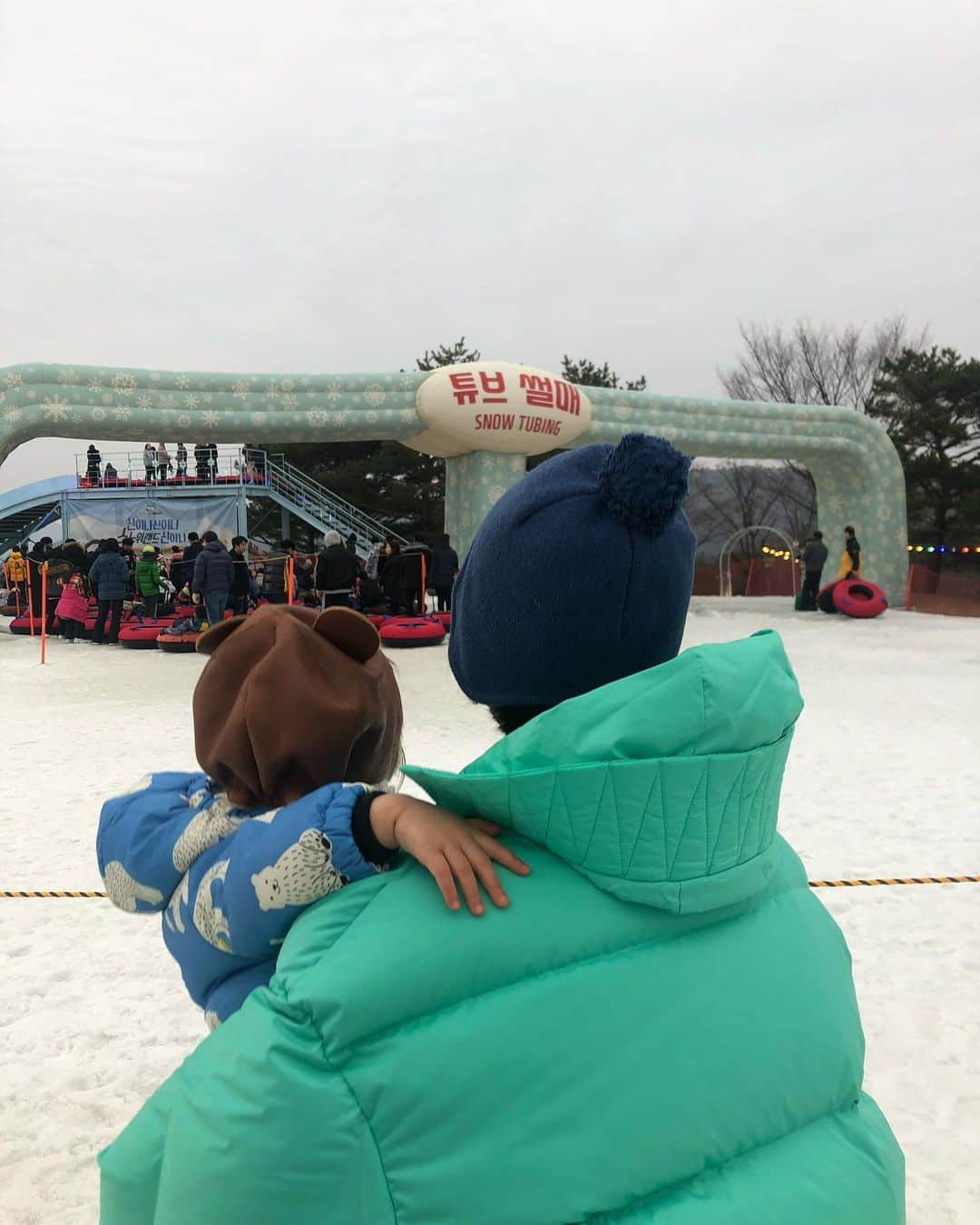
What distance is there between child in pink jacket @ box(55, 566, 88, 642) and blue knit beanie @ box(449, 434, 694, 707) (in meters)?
11.8

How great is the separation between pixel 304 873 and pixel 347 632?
0.33 m

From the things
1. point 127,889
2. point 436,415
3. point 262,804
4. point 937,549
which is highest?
point 436,415

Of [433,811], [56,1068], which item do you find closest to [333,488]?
[56,1068]

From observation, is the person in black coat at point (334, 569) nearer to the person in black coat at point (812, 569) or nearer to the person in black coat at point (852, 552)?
the person in black coat at point (812, 569)

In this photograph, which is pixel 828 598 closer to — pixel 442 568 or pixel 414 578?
pixel 442 568

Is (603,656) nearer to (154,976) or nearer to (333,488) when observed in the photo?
(154,976)

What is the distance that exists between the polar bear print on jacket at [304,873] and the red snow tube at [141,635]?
10.5 m

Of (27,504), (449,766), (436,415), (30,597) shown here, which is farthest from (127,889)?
(27,504)

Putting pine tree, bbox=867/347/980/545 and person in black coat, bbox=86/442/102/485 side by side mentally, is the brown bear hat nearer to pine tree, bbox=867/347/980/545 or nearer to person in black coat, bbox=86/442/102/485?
person in black coat, bbox=86/442/102/485

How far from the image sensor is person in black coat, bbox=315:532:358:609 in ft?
32.4

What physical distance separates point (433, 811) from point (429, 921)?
0.10 meters

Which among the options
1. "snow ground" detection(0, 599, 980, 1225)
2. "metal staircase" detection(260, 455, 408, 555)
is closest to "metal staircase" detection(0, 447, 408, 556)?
"metal staircase" detection(260, 455, 408, 555)

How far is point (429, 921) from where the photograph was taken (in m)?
0.62

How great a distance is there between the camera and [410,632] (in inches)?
406
